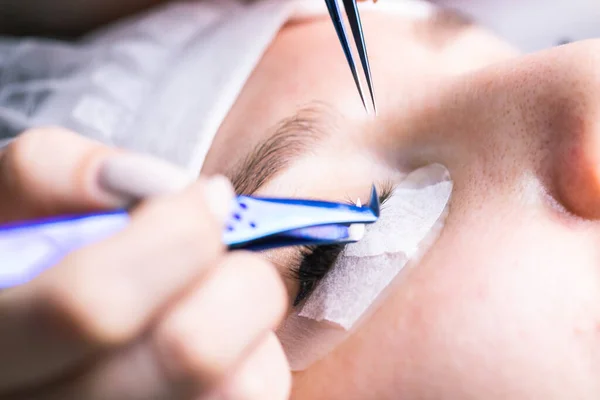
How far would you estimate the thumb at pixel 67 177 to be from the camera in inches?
12.9

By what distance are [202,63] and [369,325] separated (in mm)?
496

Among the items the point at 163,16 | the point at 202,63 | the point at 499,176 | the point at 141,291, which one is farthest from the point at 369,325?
the point at 163,16

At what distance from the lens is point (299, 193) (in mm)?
Answer: 587

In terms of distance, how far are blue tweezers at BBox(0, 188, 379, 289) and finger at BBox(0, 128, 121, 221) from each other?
0.8 inches

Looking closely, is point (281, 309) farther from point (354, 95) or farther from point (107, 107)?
point (107, 107)

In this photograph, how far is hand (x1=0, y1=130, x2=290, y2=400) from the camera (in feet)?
0.89

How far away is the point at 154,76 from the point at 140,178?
623 millimetres

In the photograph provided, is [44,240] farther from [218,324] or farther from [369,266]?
[369,266]

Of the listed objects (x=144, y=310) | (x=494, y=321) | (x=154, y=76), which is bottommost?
(x=494, y=321)

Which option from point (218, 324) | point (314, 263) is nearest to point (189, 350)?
point (218, 324)

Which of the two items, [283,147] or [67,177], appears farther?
[283,147]

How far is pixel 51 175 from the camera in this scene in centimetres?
35

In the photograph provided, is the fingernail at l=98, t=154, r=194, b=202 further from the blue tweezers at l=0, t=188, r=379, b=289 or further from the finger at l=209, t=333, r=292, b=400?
the finger at l=209, t=333, r=292, b=400

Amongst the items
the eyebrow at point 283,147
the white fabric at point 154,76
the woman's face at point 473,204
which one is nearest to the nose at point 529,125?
the woman's face at point 473,204
